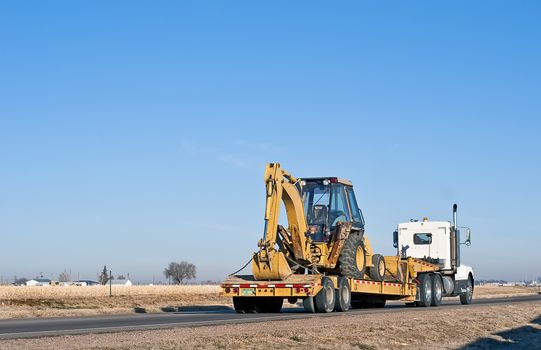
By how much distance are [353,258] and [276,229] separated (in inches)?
128

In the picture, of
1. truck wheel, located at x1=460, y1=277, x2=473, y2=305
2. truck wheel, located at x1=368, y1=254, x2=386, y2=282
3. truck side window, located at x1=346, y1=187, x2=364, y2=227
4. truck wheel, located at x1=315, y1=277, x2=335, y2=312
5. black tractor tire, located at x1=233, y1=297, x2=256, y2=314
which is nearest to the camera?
truck wheel, located at x1=315, y1=277, x2=335, y2=312

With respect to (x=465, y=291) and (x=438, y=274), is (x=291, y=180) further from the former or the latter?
(x=465, y=291)

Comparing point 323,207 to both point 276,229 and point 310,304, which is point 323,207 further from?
point 310,304

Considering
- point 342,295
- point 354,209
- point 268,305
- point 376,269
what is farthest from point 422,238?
point 268,305

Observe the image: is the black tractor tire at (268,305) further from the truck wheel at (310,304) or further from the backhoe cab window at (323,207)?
the backhoe cab window at (323,207)

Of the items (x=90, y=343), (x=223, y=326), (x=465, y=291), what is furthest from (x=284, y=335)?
(x=465, y=291)

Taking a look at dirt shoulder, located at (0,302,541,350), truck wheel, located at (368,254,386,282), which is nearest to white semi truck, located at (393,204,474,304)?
truck wheel, located at (368,254,386,282)

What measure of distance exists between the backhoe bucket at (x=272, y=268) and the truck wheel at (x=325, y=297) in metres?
1.18

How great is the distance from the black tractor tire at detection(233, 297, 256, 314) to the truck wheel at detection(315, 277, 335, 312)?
252 cm

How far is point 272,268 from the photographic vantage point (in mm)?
26266

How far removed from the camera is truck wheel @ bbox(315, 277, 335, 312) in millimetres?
26469

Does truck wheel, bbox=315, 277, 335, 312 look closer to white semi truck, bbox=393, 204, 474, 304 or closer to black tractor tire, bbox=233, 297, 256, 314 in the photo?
black tractor tire, bbox=233, 297, 256, 314

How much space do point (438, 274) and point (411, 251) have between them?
2.24 meters

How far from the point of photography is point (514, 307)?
107ft
